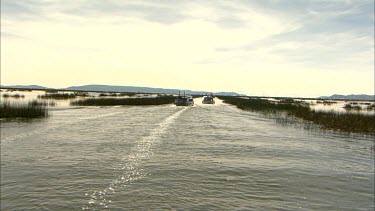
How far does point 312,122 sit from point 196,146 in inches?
948

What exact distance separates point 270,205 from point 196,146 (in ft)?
35.0

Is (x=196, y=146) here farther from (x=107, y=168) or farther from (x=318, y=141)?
(x=318, y=141)

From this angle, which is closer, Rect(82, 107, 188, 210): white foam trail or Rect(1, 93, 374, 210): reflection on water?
Rect(82, 107, 188, 210): white foam trail

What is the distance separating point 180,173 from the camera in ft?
45.9

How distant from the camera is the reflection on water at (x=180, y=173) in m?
10.8

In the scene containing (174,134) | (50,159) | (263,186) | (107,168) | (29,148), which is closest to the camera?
(263,186)

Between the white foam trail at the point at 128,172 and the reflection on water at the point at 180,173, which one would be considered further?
the reflection on water at the point at 180,173

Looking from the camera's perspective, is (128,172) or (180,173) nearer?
(180,173)

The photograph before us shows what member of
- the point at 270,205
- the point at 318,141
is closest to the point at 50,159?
the point at 270,205

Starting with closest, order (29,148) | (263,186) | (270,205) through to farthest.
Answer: (270,205) → (263,186) → (29,148)

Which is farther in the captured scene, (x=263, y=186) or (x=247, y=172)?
(x=247, y=172)

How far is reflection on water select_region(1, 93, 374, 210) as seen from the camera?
35.3 ft

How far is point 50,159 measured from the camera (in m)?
16.1

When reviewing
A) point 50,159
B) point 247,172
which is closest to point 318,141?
point 247,172
